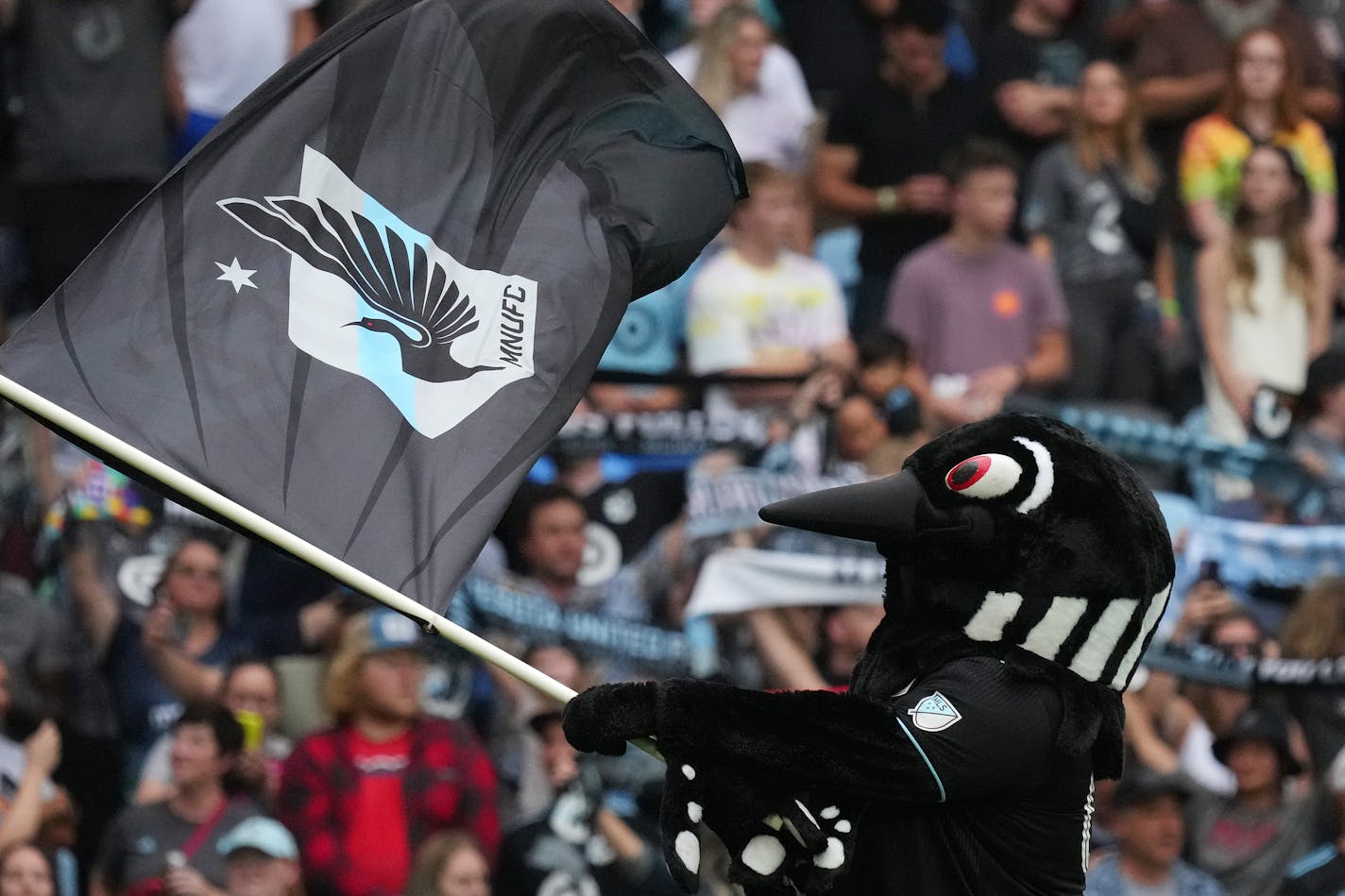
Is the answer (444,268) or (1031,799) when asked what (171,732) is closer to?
(444,268)

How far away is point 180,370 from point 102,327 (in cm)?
15

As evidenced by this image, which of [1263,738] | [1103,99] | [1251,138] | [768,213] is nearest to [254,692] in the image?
[768,213]

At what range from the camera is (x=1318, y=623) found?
771cm

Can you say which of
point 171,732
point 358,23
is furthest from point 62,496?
point 358,23

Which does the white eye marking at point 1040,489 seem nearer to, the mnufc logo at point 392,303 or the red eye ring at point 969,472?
the red eye ring at point 969,472

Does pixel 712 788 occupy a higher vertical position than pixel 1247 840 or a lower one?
higher

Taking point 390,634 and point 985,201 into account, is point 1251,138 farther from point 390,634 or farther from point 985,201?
point 390,634

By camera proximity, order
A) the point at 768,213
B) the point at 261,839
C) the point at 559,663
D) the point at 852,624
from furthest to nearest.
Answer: the point at 768,213 → the point at 852,624 → the point at 559,663 → the point at 261,839

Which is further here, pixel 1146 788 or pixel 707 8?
pixel 707 8

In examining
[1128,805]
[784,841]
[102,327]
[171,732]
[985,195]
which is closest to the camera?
[784,841]

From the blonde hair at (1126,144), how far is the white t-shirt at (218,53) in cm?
306

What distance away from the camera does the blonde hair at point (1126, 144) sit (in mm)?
8953

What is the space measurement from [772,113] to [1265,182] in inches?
75.1

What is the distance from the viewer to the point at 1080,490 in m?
3.66
